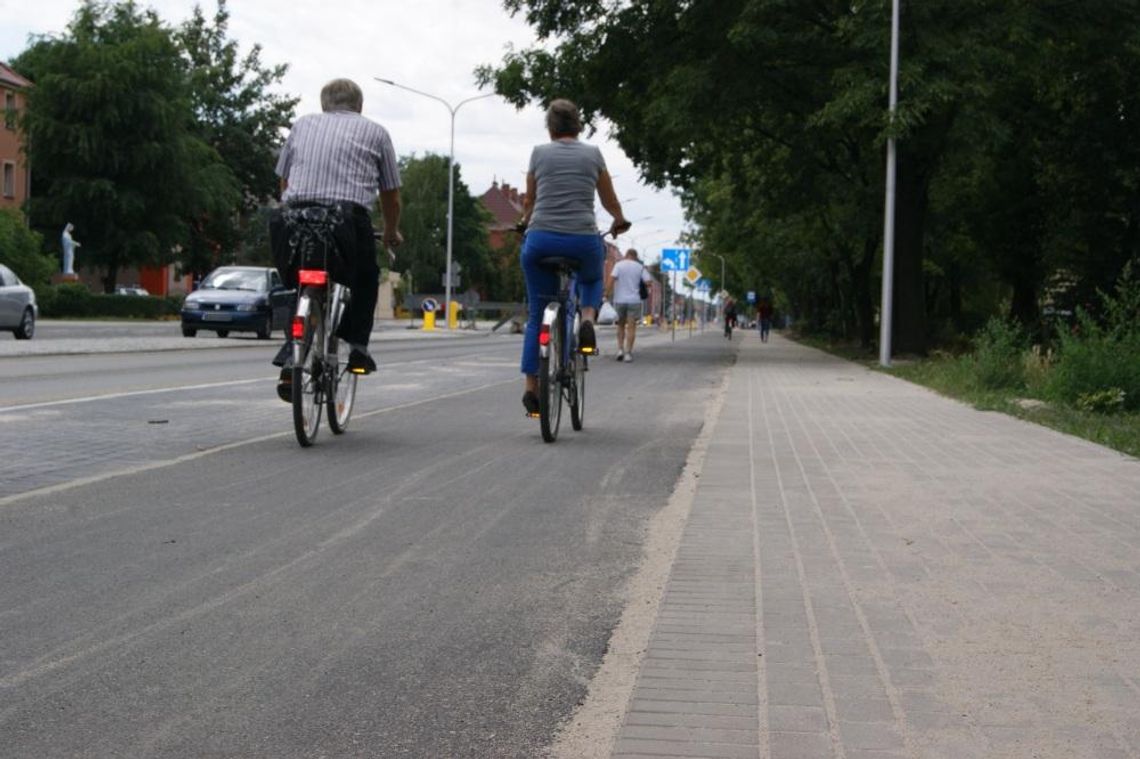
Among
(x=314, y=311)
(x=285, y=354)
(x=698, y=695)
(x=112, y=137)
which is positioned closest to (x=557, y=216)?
(x=314, y=311)

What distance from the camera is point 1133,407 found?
12492mm

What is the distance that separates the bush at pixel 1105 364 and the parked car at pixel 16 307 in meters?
18.6

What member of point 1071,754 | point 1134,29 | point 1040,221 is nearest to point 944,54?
point 1134,29

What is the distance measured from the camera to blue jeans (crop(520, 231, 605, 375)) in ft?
28.1

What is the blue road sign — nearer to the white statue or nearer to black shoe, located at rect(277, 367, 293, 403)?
the white statue

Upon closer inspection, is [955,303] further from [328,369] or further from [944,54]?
[328,369]

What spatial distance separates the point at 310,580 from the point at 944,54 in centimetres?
1968

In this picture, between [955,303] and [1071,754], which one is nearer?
[1071,754]

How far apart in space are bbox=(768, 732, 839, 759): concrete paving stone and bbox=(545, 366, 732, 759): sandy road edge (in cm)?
34

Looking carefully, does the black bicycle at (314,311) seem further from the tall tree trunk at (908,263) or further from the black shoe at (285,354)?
the tall tree trunk at (908,263)

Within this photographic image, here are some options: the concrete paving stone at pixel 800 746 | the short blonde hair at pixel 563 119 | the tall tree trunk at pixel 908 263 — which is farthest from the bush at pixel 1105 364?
the tall tree trunk at pixel 908 263

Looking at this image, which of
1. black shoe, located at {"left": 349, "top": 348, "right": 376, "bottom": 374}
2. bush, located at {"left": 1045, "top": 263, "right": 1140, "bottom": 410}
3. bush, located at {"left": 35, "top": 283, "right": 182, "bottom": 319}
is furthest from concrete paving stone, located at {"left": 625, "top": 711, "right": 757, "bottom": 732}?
bush, located at {"left": 35, "top": 283, "right": 182, "bottom": 319}

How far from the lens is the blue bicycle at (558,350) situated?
27.2ft

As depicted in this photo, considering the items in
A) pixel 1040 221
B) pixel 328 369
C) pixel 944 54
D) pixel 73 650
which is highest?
pixel 944 54
